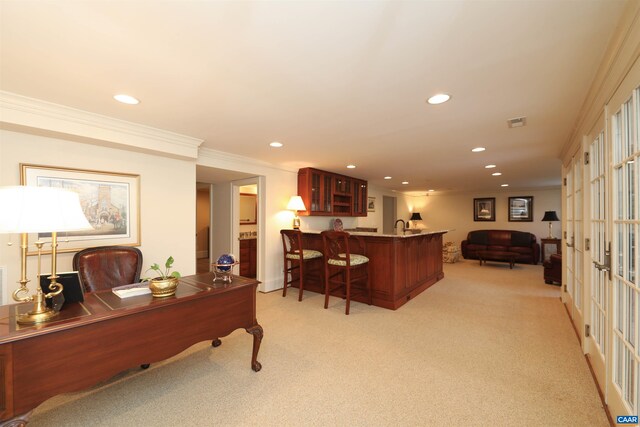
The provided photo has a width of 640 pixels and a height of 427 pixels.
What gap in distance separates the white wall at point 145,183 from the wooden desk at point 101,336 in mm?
1163

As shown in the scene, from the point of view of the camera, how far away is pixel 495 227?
28.0ft

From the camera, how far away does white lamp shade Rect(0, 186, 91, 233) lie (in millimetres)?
1247

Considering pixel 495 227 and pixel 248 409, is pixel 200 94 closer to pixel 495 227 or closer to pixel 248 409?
pixel 248 409

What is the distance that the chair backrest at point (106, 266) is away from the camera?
7.45 ft

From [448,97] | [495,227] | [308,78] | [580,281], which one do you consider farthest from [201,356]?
[495,227]

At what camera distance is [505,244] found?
766cm

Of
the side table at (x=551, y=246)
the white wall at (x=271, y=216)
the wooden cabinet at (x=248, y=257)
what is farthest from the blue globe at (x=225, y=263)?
the side table at (x=551, y=246)

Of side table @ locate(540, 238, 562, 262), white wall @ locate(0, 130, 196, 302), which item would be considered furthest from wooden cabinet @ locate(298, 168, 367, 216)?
side table @ locate(540, 238, 562, 262)

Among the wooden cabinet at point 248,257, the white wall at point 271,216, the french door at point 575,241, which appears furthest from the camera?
the wooden cabinet at point 248,257

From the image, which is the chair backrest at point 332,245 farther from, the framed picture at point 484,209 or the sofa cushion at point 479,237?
the framed picture at point 484,209

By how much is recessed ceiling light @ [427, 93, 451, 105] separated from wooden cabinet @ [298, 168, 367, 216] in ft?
9.54

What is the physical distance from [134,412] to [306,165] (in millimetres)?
3741

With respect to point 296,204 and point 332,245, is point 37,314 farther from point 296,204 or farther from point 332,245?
point 296,204

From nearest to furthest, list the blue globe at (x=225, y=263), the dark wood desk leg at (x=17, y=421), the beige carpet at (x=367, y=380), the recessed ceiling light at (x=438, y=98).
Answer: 1. the dark wood desk leg at (x=17, y=421)
2. the beige carpet at (x=367, y=380)
3. the recessed ceiling light at (x=438, y=98)
4. the blue globe at (x=225, y=263)
